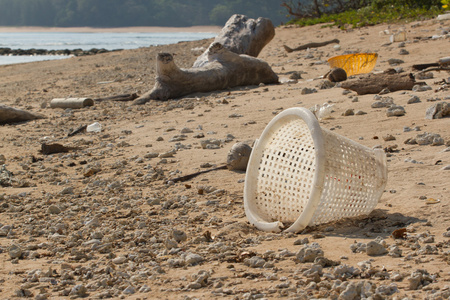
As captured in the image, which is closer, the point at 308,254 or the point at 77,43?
the point at 308,254

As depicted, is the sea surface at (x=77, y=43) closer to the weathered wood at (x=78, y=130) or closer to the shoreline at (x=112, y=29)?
the weathered wood at (x=78, y=130)

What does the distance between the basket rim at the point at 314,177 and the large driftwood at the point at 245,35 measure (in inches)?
324

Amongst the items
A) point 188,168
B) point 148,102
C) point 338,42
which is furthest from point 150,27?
point 188,168

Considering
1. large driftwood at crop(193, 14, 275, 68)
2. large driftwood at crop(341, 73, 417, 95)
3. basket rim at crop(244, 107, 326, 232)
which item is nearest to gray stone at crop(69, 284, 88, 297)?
basket rim at crop(244, 107, 326, 232)

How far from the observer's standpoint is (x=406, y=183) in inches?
160

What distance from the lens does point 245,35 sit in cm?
1191

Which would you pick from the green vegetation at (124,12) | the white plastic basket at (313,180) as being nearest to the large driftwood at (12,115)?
the white plastic basket at (313,180)

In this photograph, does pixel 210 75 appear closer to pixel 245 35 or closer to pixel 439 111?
pixel 245 35

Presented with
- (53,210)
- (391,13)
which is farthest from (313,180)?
(391,13)

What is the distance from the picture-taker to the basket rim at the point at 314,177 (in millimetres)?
3266

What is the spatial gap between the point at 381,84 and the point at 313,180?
3941 millimetres

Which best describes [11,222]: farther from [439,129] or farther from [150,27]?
[150,27]

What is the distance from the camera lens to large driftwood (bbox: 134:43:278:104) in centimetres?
906

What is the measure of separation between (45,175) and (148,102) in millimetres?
3699
